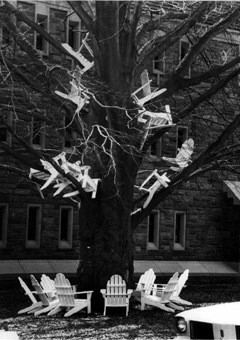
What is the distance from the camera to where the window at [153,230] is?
78.0ft

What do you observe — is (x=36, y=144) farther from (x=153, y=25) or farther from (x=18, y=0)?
(x=153, y=25)

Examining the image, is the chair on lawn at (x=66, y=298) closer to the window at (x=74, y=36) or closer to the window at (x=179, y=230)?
the window at (x=179, y=230)

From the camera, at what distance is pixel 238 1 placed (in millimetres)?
15414

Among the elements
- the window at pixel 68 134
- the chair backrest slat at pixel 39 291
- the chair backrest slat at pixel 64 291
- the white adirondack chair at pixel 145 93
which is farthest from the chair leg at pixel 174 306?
the white adirondack chair at pixel 145 93

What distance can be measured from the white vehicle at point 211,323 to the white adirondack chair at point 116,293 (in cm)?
614

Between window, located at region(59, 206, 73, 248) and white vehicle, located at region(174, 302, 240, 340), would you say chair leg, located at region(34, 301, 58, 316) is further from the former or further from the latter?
window, located at region(59, 206, 73, 248)

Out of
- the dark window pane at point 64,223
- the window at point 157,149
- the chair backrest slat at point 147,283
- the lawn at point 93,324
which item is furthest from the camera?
the window at point 157,149

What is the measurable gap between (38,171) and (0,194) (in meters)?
6.39

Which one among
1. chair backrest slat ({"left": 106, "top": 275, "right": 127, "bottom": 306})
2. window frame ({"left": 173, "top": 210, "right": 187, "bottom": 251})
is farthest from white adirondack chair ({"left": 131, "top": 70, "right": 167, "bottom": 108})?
window frame ({"left": 173, "top": 210, "right": 187, "bottom": 251})

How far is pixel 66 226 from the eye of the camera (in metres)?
22.4

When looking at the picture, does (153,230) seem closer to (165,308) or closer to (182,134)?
(182,134)

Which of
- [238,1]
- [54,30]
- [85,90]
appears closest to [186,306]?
[85,90]

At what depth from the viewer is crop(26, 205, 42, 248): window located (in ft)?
70.8

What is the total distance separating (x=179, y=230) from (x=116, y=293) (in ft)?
35.6
